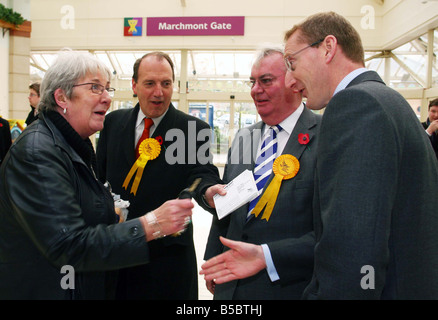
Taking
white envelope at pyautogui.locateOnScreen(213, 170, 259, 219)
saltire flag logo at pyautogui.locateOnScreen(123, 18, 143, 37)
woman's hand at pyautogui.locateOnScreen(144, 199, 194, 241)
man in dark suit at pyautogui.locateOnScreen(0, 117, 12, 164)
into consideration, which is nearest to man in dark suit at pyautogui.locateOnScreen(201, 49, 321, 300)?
white envelope at pyautogui.locateOnScreen(213, 170, 259, 219)

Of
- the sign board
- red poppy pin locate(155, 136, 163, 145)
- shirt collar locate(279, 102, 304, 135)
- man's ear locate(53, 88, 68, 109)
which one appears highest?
the sign board

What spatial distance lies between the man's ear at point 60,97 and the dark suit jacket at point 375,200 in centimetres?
116

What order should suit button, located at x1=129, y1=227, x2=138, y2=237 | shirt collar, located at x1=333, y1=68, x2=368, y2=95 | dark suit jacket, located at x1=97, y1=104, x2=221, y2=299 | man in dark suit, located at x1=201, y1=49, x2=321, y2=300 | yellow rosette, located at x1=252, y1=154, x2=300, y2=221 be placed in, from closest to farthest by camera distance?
shirt collar, located at x1=333, y1=68, x2=368, y2=95 < suit button, located at x1=129, y1=227, x2=138, y2=237 < man in dark suit, located at x1=201, y1=49, x2=321, y2=300 < yellow rosette, located at x1=252, y1=154, x2=300, y2=221 < dark suit jacket, located at x1=97, y1=104, x2=221, y2=299

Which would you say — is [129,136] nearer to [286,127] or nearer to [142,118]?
[142,118]

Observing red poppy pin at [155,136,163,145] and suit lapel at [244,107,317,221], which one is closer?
suit lapel at [244,107,317,221]

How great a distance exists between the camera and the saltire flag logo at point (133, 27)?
39.4 feet

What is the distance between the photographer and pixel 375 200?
0.94 m

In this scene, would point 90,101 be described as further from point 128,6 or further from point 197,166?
point 128,6

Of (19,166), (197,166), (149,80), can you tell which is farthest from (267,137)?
(19,166)

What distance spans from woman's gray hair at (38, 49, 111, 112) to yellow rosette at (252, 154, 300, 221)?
1.01m

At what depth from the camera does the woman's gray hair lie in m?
1.55

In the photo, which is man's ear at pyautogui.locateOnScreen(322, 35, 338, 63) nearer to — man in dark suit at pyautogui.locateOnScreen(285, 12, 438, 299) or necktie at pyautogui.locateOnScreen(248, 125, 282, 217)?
man in dark suit at pyautogui.locateOnScreen(285, 12, 438, 299)

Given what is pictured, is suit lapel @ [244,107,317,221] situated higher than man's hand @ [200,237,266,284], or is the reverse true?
suit lapel @ [244,107,317,221]

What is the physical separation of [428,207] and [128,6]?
13075mm
